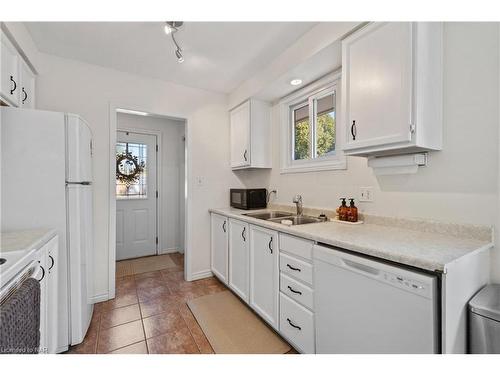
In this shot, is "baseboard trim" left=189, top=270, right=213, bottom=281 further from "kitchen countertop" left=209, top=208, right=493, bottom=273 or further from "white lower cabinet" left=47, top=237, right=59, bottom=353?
"kitchen countertop" left=209, top=208, right=493, bottom=273

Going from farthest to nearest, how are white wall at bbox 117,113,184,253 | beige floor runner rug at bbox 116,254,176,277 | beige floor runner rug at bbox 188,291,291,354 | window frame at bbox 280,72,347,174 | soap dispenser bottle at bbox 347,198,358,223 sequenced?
1. white wall at bbox 117,113,184,253
2. beige floor runner rug at bbox 116,254,176,277
3. window frame at bbox 280,72,347,174
4. soap dispenser bottle at bbox 347,198,358,223
5. beige floor runner rug at bbox 188,291,291,354

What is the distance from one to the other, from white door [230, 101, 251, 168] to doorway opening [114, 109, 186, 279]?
111 centimetres

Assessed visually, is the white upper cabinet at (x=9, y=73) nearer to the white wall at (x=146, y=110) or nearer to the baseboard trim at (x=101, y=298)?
the white wall at (x=146, y=110)

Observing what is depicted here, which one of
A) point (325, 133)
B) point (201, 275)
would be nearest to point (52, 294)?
point (201, 275)

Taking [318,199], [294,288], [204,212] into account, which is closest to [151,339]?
[294,288]

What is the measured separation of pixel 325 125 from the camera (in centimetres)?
225

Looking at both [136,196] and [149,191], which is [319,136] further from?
[136,196]

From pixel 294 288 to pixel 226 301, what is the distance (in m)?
1.02

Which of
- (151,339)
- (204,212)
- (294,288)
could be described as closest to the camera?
(294,288)

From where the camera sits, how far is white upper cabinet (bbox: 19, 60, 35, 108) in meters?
1.74

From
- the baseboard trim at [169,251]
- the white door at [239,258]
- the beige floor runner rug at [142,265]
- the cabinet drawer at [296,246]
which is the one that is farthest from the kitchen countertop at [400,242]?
the baseboard trim at [169,251]

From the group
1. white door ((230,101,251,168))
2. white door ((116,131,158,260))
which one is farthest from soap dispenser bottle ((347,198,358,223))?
white door ((116,131,158,260))
